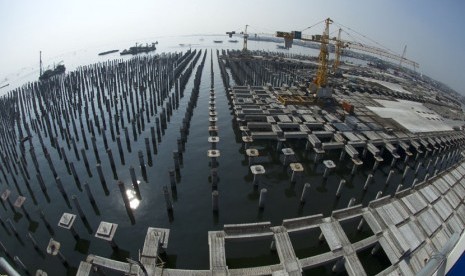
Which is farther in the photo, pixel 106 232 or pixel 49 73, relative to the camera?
pixel 49 73

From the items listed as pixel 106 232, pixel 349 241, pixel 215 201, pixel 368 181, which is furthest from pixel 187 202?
pixel 368 181

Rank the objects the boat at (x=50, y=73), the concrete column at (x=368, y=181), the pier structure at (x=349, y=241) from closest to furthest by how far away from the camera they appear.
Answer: the pier structure at (x=349, y=241) → the concrete column at (x=368, y=181) → the boat at (x=50, y=73)

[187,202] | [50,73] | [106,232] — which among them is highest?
[50,73]

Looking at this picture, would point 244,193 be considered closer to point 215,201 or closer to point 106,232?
point 215,201

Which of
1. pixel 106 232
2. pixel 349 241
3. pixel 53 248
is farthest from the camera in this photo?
pixel 349 241

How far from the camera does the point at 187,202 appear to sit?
25969 millimetres

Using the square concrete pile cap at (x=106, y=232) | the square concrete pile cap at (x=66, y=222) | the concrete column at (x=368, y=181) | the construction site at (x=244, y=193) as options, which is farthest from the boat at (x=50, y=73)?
the concrete column at (x=368, y=181)

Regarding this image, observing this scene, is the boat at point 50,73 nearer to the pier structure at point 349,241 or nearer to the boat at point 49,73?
the boat at point 49,73

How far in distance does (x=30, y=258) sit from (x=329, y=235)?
24.3 metres

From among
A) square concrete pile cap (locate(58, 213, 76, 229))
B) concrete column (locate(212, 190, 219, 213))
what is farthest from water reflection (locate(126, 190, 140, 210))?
concrete column (locate(212, 190, 219, 213))

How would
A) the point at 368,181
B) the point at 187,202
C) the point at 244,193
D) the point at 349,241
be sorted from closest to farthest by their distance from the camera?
the point at 349,241
the point at 187,202
the point at 244,193
the point at 368,181

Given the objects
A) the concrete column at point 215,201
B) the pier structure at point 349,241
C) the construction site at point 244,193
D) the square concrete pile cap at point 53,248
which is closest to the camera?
the pier structure at point 349,241

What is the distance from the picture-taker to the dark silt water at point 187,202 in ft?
67.1

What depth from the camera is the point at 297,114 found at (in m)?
42.3
